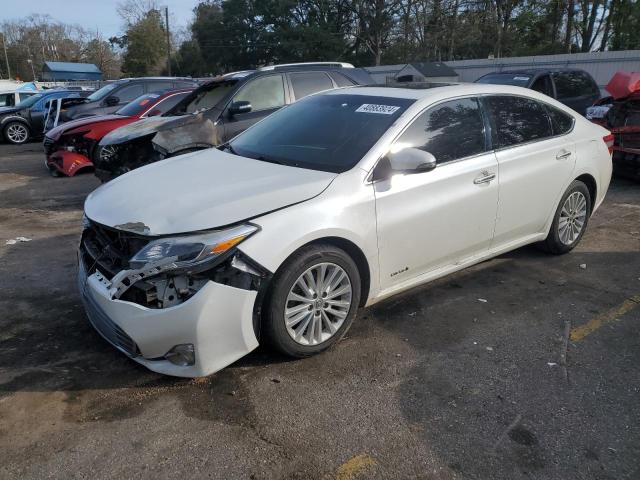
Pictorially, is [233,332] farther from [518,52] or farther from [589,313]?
[518,52]

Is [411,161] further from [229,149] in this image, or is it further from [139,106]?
[139,106]

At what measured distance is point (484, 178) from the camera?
4.14 m

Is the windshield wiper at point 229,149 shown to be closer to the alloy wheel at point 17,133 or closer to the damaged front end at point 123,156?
the damaged front end at point 123,156

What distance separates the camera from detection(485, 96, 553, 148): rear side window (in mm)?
4387

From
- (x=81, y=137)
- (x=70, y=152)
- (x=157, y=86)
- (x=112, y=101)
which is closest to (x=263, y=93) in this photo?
(x=81, y=137)

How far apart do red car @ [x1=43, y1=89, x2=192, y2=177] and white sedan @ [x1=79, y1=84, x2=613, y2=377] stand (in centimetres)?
642

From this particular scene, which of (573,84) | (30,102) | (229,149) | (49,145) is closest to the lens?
(229,149)

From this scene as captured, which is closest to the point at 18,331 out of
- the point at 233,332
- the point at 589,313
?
the point at 233,332

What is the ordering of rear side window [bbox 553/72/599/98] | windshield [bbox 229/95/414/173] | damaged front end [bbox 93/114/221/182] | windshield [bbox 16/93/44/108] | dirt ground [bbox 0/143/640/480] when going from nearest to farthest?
dirt ground [bbox 0/143/640/480], windshield [bbox 229/95/414/173], damaged front end [bbox 93/114/221/182], rear side window [bbox 553/72/599/98], windshield [bbox 16/93/44/108]

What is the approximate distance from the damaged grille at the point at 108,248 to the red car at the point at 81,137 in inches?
273

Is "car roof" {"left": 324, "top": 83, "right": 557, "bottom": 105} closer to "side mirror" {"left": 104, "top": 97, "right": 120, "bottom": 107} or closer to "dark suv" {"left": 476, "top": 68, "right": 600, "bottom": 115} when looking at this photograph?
"dark suv" {"left": 476, "top": 68, "right": 600, "bottom": 115}

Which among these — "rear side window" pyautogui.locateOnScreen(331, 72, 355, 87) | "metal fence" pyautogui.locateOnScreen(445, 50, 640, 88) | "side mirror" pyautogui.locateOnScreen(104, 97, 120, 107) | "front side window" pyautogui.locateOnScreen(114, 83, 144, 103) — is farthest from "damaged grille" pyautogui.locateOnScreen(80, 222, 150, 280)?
"metal fence" pyautogui.locateOnScreen(445, 50, 640, 88)

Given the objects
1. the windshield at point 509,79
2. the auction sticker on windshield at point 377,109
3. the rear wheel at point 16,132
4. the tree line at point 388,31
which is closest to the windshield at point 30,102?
the rear wheel at point 16,132

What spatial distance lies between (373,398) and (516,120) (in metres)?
2.86
